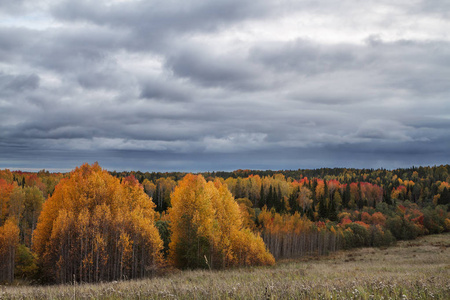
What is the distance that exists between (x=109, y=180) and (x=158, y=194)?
142 m

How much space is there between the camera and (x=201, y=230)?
45.2 meters

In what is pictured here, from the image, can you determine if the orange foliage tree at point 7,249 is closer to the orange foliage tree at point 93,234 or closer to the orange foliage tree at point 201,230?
the orange foliage tree at point 93,234

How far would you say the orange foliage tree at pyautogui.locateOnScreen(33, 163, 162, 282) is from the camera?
123 ft

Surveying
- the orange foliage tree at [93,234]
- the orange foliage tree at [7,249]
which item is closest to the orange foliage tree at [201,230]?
the orange foliage tree at [93,234]

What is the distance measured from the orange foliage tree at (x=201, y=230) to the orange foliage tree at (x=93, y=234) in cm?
440

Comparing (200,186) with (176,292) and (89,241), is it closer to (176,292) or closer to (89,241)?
(89,241)

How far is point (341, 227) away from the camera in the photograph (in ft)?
392

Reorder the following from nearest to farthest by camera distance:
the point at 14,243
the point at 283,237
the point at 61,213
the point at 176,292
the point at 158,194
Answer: the point at 176,292 → the point at 61,213 → the point at 14,243 → the point at 283,237 → the point at 158,194

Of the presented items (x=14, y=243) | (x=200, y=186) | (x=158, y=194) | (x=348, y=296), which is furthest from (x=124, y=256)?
(x=158, y=194)

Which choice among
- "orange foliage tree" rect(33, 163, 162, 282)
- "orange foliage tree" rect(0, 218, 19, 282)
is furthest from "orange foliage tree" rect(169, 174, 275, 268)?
"orange foliage tree" rect(0, 218, 19, 282)

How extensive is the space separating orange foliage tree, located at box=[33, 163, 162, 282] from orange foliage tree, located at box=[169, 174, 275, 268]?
14.4ft

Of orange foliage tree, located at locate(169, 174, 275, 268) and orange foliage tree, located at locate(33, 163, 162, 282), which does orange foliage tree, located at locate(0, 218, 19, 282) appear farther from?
orange foliage tree, located at locate(169, 174, 275, 268)

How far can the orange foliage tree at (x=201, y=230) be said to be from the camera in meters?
45.5

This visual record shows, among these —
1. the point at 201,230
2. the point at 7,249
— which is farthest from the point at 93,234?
the point at 7,249
